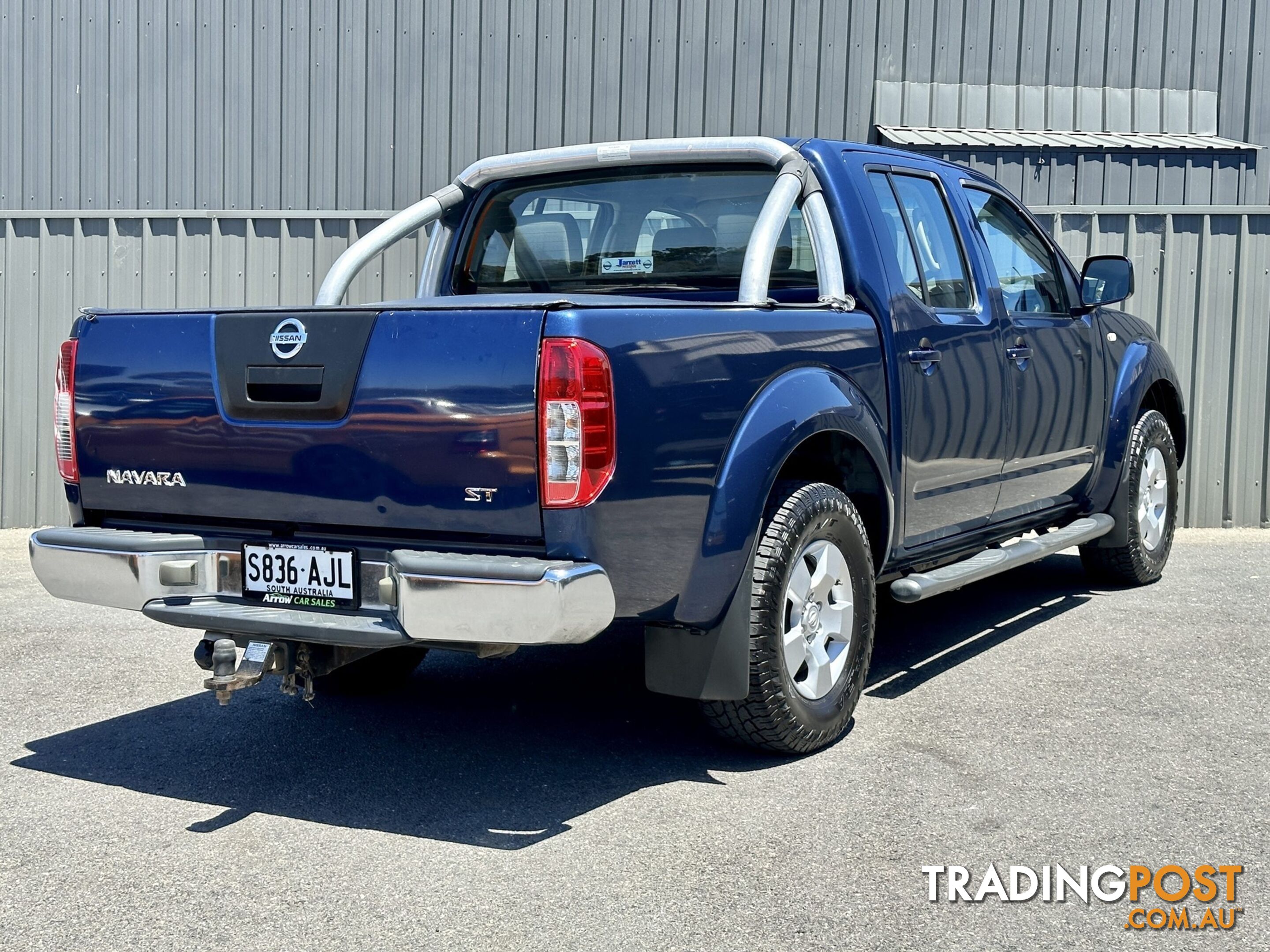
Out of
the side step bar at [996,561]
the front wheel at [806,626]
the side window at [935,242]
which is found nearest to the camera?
the front wheel at [806,626]

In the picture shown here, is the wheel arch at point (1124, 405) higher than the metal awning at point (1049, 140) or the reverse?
the reverse

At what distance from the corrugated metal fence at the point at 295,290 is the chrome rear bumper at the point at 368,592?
17.8 ft

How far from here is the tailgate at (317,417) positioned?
3525 millimetres

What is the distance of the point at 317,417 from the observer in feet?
12.4

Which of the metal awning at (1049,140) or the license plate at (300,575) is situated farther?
the metal awning at (1049,140)

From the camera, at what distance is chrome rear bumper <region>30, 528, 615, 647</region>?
11.2 feet

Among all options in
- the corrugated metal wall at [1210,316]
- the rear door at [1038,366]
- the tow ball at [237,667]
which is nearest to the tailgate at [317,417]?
the tow ball at [237,667]

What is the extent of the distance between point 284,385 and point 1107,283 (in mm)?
4125

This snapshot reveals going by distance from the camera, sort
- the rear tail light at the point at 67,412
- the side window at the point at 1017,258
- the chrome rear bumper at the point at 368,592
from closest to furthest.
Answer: the chrome rear bumper at the point at 368,592, the rear tail light at the point at 67,412, the side window at the point at 1017,258

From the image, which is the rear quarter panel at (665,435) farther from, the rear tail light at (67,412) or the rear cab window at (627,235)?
the rear tail light at (67,412)

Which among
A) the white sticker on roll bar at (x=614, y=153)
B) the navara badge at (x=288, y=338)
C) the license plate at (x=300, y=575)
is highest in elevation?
the white sticker on roll bar at (x=614, y=153)

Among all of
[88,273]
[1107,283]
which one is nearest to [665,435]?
[1107,283]

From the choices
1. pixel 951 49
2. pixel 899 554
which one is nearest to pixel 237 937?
pixel 899 554

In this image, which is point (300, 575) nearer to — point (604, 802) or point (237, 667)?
point (237, 667)
